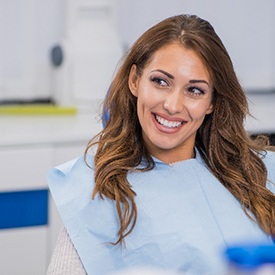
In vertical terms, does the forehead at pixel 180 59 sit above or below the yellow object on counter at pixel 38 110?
above

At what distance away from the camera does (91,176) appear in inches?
64.8

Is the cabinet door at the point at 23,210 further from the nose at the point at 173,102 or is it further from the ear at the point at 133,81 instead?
the nose at the point at 173,102

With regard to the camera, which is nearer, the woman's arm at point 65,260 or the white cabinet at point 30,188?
the woman's arm at point 65,260

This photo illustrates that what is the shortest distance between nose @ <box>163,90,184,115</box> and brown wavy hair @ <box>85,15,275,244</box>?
9 cm

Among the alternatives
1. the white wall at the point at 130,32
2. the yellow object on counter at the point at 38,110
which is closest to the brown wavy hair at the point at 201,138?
the yellow object on counter at the point at 38,110

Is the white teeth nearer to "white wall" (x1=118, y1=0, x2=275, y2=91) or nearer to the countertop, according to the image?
the countertop

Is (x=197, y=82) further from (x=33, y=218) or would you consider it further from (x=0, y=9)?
(x=0, y=9)

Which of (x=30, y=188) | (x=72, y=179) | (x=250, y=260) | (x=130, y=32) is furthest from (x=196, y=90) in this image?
→ (x=130, y=32)

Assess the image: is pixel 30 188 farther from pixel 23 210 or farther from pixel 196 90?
pixel 196 90

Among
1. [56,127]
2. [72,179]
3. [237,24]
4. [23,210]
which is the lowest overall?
[23,210]

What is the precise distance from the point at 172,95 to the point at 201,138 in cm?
21

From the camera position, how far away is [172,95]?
1587 millimetres

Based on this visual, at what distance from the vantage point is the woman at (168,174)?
157 centimetres

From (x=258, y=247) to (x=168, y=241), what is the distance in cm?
75
